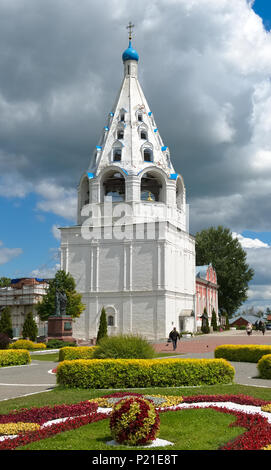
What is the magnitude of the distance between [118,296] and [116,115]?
1896 centimetres

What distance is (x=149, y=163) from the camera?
43.8 metres

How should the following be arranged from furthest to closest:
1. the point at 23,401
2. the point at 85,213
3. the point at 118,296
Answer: the point at 85,213
the point at 118,296
the point at 23,401

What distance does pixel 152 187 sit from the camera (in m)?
47.4

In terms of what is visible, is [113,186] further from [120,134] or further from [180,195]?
[180,195]

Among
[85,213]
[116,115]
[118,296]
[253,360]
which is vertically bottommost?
[253,360]

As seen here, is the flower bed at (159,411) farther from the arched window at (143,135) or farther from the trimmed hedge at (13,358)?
the arched window at (143,135)

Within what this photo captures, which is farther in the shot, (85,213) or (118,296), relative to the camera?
(85,213)

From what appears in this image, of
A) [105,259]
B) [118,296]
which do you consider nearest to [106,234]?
[105,259]

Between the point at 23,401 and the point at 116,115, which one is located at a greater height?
the point at 116,115

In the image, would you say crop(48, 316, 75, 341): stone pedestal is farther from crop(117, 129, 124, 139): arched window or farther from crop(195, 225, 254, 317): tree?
crop(195, 225, 254, 317): tree

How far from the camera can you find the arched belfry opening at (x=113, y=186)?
44594mm

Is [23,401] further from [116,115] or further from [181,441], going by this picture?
[116,115]

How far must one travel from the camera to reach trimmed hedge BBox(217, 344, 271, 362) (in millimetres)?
18936
